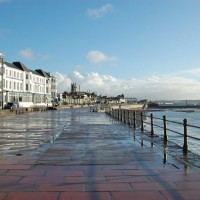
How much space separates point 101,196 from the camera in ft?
18.4

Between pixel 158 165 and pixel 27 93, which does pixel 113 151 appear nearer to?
pixel 158 165

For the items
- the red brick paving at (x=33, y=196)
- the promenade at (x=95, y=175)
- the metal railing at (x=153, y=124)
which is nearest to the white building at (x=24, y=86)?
the metal railing at (x=153, y=124)

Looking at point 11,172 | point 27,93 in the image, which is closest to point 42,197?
point 11,172

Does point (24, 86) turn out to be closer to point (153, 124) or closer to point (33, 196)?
point (153, 124)

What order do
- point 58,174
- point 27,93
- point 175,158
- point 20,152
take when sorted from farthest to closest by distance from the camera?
point 27,93 → point 20,152 → point 175,158 → point 58,174

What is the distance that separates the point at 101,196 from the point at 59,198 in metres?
0.66

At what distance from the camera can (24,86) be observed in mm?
93500

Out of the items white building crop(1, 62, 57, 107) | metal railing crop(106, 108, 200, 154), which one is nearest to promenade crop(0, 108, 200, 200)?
metal railing crop(106, 108, 200, 154)

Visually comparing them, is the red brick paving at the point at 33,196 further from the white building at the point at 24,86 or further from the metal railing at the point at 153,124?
the white building at the point at 24,86

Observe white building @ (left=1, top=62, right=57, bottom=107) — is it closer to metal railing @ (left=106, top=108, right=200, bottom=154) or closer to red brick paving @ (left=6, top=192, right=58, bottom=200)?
metal railing @ (left=106, top=108, right=200, bottom=154)

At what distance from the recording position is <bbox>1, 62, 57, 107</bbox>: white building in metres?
80.7

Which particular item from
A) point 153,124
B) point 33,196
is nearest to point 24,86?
point 153,124

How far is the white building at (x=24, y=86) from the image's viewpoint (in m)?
80.7

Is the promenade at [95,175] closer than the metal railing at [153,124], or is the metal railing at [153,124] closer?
the promenade at [95,175]
